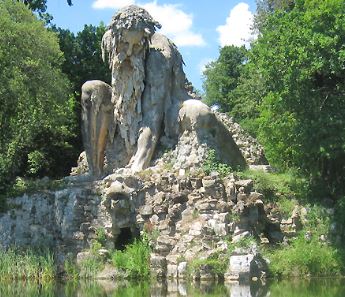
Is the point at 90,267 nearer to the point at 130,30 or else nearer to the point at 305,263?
the point at 305,263

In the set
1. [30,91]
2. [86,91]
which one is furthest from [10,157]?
[86,91]

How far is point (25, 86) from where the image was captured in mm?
24812

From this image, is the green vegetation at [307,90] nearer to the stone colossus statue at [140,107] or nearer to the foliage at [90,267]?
the stone colossus statue at [140,107]

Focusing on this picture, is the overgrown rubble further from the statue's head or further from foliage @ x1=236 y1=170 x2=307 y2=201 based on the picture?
the statue's head

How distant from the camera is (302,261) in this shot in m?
19.0

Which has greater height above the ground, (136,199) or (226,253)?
(136,199)

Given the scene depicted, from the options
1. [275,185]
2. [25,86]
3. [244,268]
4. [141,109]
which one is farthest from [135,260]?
[25,86]

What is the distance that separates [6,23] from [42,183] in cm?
515

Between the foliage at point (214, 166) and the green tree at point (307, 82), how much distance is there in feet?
5.15

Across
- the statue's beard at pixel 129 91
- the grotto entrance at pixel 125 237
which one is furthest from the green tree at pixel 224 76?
the grotto entrance at pixel 125 237

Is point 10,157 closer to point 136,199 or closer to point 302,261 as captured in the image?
point 136,199

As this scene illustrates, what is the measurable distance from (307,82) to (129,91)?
5.51 m

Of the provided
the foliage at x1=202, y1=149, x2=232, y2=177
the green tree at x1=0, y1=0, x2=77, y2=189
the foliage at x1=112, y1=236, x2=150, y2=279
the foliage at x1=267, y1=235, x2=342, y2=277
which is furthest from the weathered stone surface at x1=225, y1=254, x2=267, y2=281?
the green tree at x1=0, y1=0, x2=77, y2=189

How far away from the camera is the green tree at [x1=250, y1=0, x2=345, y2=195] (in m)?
19.4
